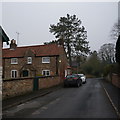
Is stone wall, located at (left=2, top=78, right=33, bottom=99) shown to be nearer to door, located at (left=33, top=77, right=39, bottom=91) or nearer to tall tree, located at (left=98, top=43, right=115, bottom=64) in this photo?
door, located at (left=33, top=77, right=39, bottom=91)

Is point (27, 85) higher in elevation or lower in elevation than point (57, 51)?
lower

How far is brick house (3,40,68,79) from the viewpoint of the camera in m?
23.6

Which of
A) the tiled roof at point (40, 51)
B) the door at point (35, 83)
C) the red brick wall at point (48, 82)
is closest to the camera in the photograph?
the door at point (35, 83)

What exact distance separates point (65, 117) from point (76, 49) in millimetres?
31027

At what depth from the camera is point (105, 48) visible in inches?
2029

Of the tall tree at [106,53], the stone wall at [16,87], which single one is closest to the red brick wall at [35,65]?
the stone wall at [16,87]

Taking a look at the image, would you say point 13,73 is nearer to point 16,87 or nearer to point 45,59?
point 45,59

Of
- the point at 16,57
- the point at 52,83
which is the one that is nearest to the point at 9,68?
the point at 16,57

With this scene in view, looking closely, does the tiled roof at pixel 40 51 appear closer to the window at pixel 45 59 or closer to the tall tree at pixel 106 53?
the window at pixel 45 59

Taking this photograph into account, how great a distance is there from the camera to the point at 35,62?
81.6 ft

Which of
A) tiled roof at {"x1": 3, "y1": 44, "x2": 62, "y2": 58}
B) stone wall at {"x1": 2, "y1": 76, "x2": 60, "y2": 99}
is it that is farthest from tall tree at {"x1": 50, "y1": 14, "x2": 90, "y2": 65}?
stone wall at {"x1": 2, "y1": 76, "x2": 60, "y2": 99}

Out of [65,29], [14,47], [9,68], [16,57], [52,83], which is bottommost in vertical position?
[52,83]

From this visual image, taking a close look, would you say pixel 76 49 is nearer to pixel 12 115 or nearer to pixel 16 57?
pixel 16 57

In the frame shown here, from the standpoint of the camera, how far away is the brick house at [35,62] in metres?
23.6
